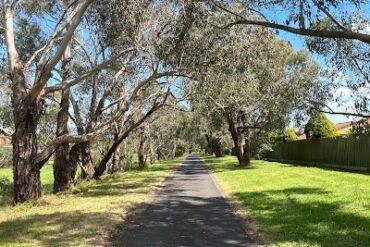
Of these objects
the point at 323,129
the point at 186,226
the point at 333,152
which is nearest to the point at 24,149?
the point at 186,226

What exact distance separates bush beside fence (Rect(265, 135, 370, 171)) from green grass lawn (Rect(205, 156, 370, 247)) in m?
3.39

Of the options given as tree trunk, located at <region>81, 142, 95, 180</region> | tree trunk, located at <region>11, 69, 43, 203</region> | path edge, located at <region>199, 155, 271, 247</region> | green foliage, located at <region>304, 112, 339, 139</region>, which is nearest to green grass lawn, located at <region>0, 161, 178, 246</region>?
tree trunk, located at <region>11, 69, 43, 203</region>

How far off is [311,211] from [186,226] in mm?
3495

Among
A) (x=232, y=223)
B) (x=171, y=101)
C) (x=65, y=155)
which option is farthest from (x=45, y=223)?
(x=171, y=101)

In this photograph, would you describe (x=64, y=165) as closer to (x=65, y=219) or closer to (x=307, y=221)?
(x=65, y=219)

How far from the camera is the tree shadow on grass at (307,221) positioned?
9.58 meters

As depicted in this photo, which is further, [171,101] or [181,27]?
[171,101]

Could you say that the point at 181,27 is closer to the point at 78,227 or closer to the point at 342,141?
the point at 78,227

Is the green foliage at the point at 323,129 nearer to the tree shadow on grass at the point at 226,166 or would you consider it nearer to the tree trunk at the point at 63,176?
the tree shadow on grass at the point at 226,166

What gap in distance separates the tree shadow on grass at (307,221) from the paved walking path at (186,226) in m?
0.70

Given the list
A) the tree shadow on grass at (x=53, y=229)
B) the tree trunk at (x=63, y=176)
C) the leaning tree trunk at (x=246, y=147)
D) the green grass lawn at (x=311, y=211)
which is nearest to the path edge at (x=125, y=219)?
the tree shadow on grass at (x=53, y=229)

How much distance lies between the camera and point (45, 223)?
11758mm

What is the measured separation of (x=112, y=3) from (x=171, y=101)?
51.8 feet

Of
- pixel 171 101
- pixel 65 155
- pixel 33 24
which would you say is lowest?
pixel 65 155
